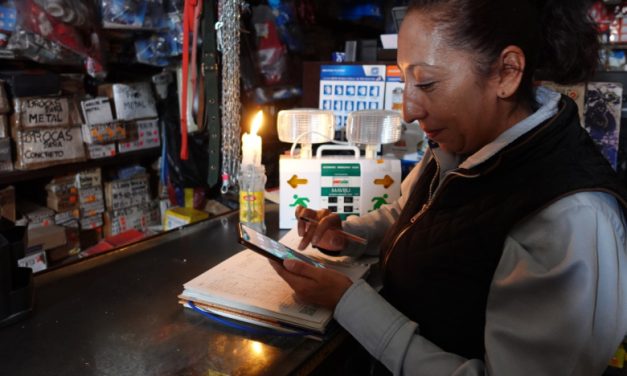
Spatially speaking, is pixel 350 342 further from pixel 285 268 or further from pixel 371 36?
pixel 371 36

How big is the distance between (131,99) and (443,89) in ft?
7.64

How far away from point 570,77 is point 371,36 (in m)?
3.13

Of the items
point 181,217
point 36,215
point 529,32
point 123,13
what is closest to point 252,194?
point 529,32

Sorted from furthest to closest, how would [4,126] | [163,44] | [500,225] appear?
1. [163,44]
2. [4,126]
3. [500,225]

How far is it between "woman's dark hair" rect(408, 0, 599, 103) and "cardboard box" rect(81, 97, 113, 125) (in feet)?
7.03

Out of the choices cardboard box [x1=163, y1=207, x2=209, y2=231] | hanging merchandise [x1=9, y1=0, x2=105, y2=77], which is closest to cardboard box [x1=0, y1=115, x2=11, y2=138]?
hanging merchandise [x1=9, y1=0, x2=105, y2=77]

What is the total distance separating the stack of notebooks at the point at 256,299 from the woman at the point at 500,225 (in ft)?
0.13

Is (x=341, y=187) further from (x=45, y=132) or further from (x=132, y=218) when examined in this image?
(x=132, y=218)

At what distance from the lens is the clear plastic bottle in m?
1.35

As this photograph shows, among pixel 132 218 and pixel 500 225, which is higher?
pixel 500 225

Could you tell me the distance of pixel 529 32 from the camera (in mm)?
771

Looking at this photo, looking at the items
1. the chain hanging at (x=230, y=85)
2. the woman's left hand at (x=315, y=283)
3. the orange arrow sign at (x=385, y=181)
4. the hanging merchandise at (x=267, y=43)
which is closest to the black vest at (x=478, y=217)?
the woman's left hand at (x=315, y=283)

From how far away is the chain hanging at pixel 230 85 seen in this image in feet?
5.04

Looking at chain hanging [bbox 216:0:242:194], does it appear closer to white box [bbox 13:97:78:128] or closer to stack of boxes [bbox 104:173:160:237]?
white box [bbox 13:97:78:128]
